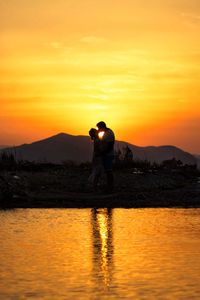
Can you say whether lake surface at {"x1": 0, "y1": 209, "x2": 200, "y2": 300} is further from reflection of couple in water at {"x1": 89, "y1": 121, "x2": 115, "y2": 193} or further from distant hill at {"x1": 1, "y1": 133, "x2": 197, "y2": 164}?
distant hill at {"x1": 1, "y1": 133, "x2": 197, "y2": 164}

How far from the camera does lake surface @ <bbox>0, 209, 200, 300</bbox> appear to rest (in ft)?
29.6

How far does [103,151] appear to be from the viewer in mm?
24562

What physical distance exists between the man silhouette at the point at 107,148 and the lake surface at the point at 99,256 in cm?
613

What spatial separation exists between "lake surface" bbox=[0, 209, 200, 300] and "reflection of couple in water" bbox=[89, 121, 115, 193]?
243 inches

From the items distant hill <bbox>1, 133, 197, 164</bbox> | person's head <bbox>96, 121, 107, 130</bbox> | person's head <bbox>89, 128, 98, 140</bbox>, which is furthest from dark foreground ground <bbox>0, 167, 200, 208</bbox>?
distant hill <bbox>1, 133, 197, 164</bbox>

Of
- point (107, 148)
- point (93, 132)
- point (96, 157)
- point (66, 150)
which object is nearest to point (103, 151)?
point (107, 148)

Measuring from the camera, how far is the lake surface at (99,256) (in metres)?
9.01

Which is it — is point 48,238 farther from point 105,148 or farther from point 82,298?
point 105,148

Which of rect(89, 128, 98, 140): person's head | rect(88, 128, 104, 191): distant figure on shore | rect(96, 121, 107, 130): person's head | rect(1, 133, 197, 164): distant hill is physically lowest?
rect(88, 128, 104, 191): distant figure on shore

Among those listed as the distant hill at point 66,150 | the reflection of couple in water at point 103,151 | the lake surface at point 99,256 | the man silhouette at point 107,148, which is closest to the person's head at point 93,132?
the reflection of couple in water at point 103,151

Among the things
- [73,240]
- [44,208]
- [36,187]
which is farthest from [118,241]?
[36,187]

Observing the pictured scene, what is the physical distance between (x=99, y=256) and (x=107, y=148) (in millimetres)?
12887

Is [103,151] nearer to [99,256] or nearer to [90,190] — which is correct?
[90,190]

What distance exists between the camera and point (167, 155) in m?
120
